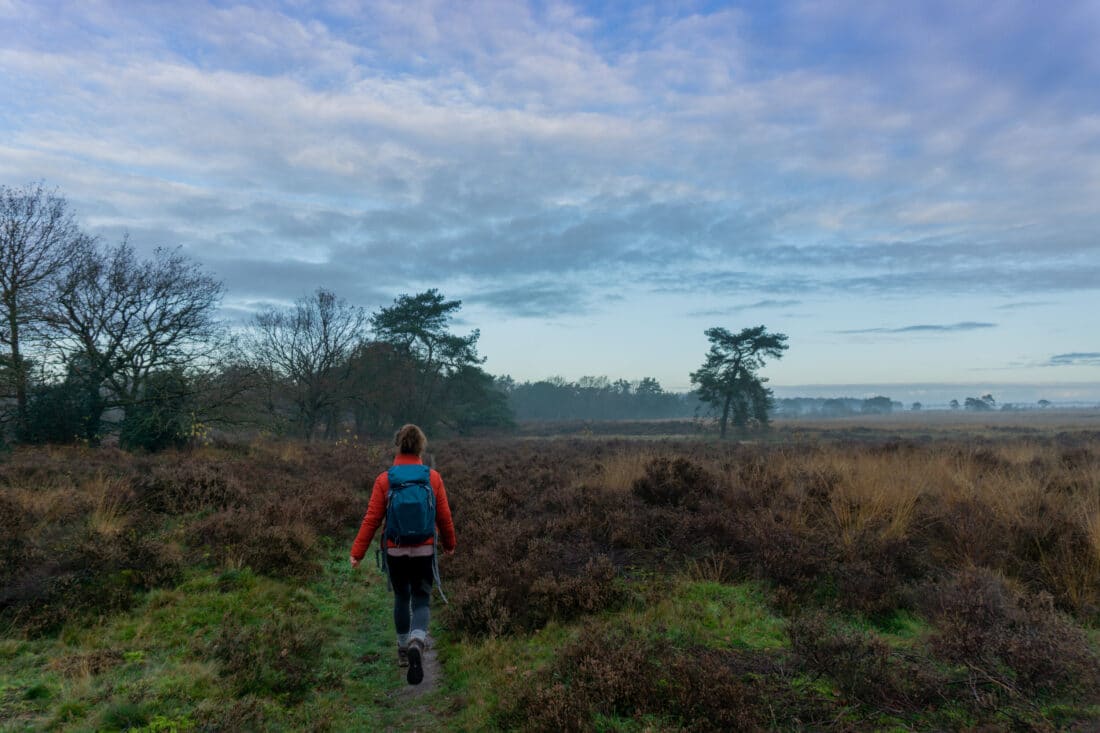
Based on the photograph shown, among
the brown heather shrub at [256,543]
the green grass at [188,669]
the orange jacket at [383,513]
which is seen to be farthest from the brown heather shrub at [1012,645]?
the brown heather shrub at [256,543]

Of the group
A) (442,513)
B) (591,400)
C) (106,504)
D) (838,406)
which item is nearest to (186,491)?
(106,504)

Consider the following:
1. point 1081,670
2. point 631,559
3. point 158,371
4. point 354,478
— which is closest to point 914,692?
point 1081,670

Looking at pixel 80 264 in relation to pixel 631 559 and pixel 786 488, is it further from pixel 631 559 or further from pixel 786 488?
pixel 786 488

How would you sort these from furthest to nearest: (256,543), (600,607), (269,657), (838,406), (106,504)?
(838,406) < (106,504) < (256,543) < (600,607) < (269,657)

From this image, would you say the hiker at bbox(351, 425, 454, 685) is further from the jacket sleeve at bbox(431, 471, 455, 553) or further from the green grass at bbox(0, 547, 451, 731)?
the green grass at bbox(0, 547, 451, 731)

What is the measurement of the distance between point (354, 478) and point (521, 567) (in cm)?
1013

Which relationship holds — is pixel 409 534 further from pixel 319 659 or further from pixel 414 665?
pixel 319 659

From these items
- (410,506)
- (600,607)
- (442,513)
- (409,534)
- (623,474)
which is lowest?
(600,607)

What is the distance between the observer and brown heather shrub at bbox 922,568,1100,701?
3650 mm

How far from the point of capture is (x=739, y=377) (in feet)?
144

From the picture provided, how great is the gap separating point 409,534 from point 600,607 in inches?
89.6

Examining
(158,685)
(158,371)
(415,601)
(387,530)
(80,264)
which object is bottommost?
(158,685)

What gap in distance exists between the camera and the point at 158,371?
18.9 m

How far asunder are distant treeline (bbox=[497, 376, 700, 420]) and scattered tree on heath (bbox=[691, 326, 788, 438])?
55.0 metres
